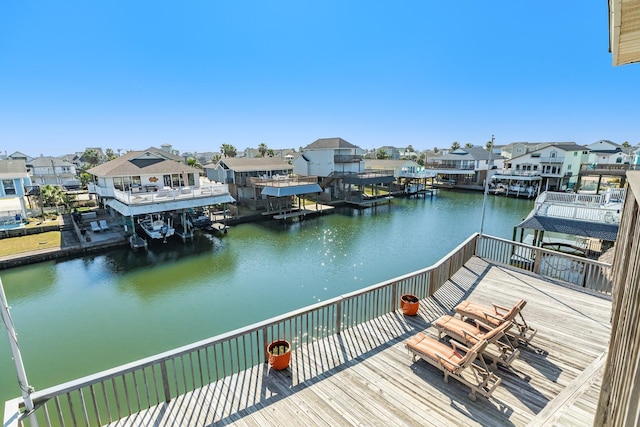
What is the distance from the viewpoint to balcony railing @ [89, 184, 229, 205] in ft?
62.8

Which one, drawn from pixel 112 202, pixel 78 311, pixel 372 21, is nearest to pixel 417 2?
pixel 372 21

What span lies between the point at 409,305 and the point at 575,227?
1102 centimetres

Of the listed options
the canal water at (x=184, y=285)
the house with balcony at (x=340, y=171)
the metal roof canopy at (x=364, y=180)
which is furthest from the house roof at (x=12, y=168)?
the metal roof canopy at (x=364, y=180)

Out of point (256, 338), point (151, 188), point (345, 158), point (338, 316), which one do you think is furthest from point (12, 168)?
point (338, 316)

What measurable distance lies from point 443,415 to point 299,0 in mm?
18888

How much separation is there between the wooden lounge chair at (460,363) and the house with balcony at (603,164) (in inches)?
1311

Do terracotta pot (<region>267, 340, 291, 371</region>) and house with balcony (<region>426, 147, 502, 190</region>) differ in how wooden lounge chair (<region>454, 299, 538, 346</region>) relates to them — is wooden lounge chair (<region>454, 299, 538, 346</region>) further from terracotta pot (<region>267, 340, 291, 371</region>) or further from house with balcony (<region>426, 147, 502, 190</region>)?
house with balcony (<region>426, 147, 502, 190</region>)

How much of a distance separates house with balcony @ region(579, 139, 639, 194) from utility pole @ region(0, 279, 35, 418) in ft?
128

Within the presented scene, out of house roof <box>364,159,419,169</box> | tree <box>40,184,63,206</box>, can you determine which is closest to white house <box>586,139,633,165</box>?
house roof <box>364,159,419,169</box>

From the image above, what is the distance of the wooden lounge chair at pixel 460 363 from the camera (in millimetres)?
4762

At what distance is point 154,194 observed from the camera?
19656 millimetres

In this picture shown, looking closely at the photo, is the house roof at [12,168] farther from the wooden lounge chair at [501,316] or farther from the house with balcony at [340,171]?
the wooden lounge chair at [501,316]

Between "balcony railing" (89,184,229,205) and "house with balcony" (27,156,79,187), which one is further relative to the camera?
"house with balcony" (27,156,79,187)

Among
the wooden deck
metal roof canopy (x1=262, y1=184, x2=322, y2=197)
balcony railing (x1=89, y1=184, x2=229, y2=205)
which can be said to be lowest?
the wooden deck
